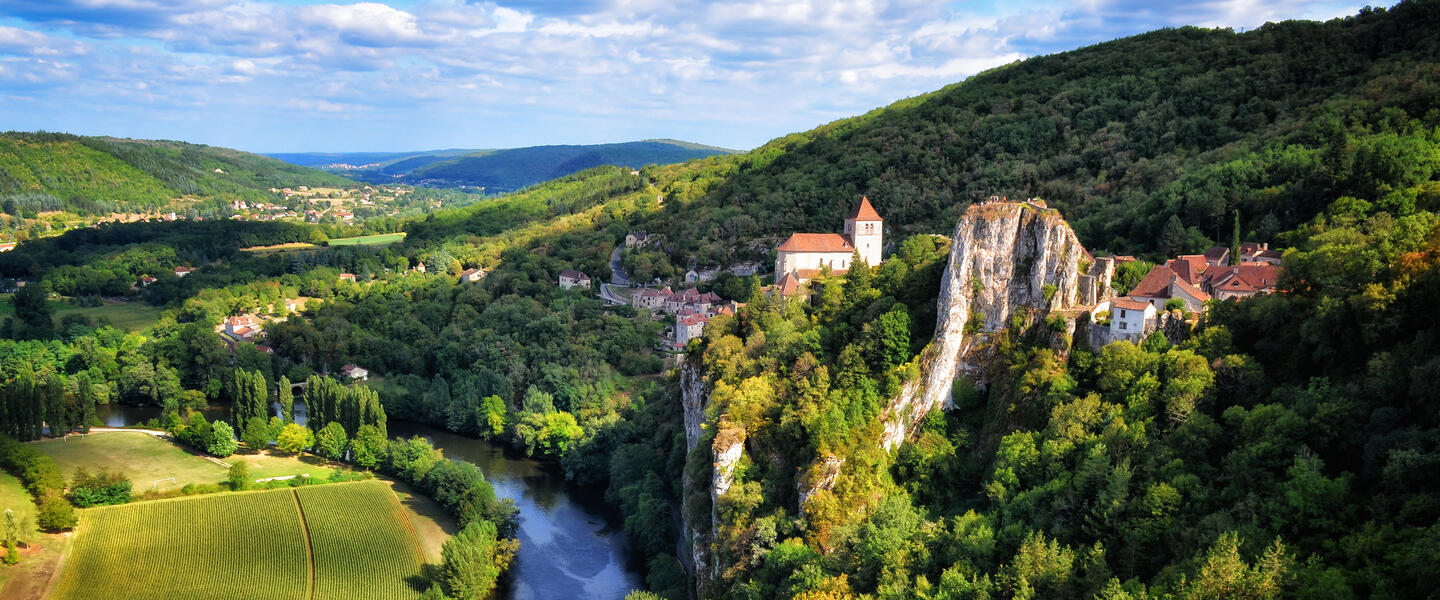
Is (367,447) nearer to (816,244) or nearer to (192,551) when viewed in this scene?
(192,551)

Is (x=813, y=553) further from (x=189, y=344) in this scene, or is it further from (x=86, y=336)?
(x=86, y=336)

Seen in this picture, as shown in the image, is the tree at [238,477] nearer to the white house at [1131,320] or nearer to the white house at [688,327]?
the white house at [688,327]

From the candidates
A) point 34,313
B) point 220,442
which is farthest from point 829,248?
point 34,313

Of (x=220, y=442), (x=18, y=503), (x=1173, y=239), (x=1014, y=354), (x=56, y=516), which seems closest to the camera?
(x=1014, y=354)

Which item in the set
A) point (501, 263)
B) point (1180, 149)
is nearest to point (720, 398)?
point (1180, 149)

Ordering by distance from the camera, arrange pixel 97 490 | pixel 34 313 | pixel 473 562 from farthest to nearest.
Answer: pixel 34 313 < pixel 97 490 < pixel 473 562

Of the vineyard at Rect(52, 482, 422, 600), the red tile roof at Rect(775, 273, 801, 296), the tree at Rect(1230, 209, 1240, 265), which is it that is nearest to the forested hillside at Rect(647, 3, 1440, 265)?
the tree at Rect(1230, 209, 1240, 265)
